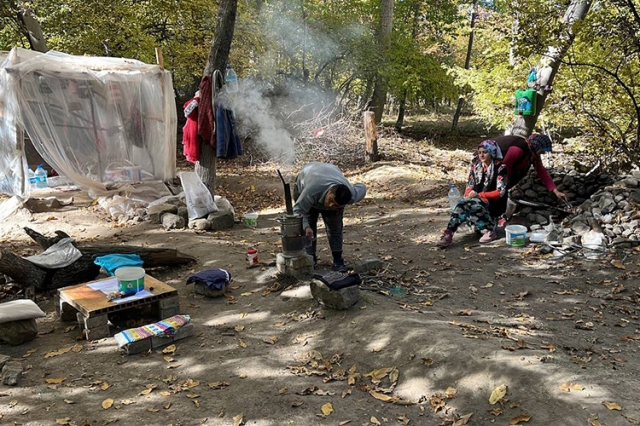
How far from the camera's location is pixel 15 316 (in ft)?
13.4

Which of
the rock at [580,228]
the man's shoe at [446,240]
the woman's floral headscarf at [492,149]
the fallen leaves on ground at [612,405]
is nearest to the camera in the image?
the fallen leaves on ground at [612,405]

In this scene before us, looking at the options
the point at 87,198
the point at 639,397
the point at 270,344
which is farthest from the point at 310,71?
the point at 639,397

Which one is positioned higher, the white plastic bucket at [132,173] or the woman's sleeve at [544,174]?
the woman's sleeve at [544,174]

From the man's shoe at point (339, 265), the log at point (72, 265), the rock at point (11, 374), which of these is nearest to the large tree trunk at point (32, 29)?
the log at point (72, 265)

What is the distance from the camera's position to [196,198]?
26.8ft

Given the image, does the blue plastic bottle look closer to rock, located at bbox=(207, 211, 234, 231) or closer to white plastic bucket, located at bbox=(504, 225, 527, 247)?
rock, located at bbox=(207, 211, 234, 231)

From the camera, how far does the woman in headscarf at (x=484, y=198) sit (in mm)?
6512

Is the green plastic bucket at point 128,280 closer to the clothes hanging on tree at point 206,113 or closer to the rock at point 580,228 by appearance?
the clothes hanging on tree at point 206,113

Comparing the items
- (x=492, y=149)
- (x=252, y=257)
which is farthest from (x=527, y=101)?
(x=252, y=257)

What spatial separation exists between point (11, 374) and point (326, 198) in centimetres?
296

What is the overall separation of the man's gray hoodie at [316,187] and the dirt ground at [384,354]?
0.86 metres

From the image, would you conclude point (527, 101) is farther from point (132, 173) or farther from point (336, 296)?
point (132, 173)

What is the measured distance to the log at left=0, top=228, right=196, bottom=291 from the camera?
16.4 ft

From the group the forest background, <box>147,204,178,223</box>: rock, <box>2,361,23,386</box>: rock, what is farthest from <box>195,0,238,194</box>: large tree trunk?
<box>2,361,23,386</box>: rock
